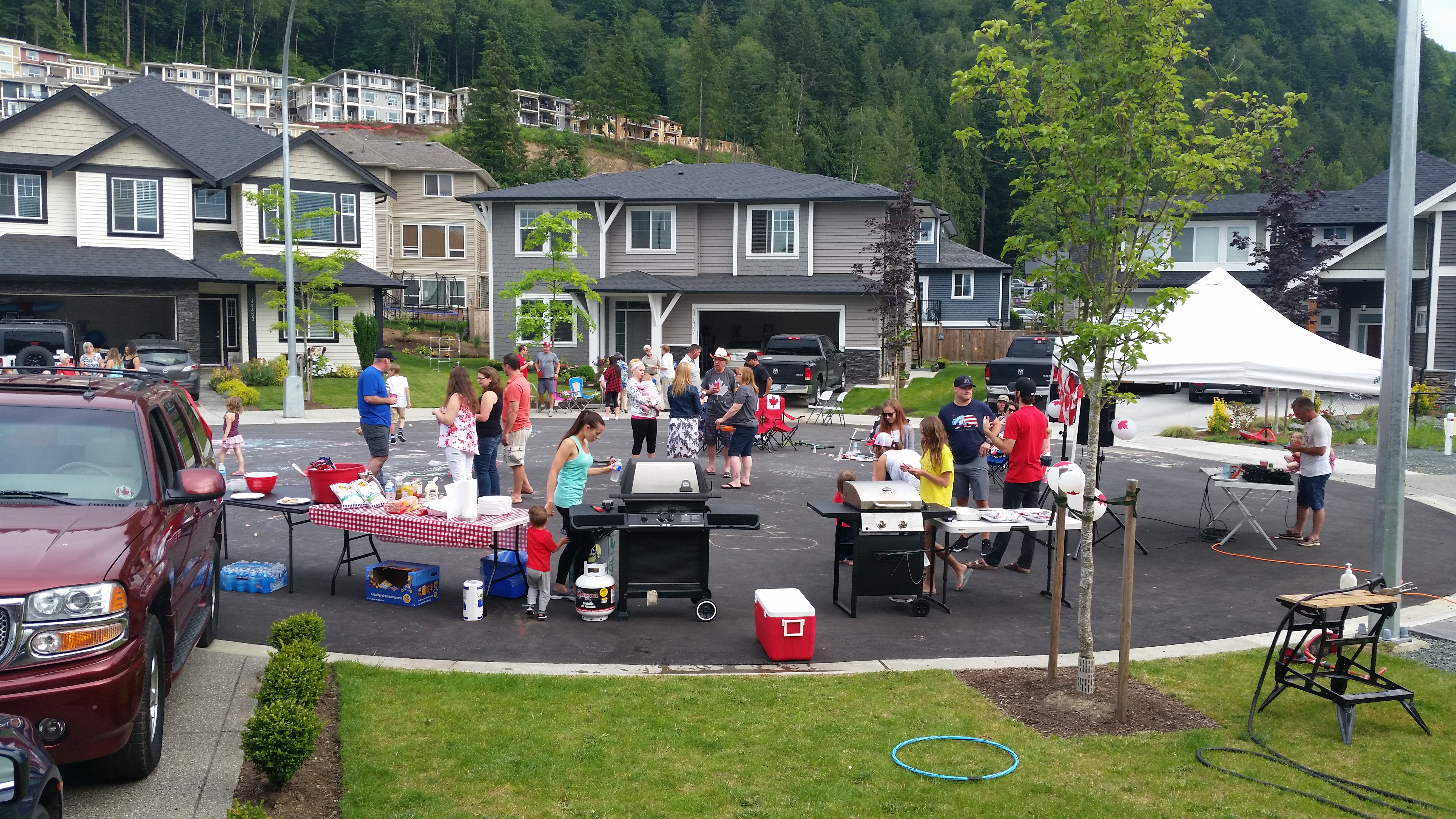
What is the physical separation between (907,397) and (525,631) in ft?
80.3

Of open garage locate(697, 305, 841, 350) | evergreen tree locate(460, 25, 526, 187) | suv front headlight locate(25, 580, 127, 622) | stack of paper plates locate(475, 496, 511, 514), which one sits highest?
evergreen tree locate(460, 25, 526, 187)

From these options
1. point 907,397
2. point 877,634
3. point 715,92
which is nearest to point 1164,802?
point 877,634

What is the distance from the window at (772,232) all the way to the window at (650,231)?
2.73 meters

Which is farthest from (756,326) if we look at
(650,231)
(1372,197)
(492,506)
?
(492,506)

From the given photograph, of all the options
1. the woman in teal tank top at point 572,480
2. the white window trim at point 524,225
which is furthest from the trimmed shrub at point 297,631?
the white window trim at point 524,225

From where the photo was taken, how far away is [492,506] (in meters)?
9.16

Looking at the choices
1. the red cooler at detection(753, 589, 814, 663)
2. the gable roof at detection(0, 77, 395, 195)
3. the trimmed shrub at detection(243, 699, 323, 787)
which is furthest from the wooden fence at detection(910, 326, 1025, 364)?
the trimmed shrub at detection(243, 699, 323, 787)

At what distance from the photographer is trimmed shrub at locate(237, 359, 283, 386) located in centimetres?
2945

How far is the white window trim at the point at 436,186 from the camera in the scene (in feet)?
173

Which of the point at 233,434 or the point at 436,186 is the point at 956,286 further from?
the point at 233,434

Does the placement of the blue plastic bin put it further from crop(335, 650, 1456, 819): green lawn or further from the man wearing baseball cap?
the man wearing baseball cap

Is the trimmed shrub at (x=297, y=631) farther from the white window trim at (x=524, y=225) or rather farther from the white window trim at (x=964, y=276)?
the white window trim at (x=964, y=276)

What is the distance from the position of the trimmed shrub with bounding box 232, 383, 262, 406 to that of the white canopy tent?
2232 centimetres

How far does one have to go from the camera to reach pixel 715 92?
3915 inches
